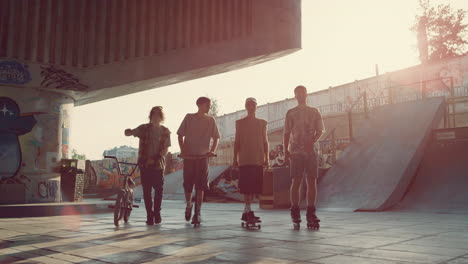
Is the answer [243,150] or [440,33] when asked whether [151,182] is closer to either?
[243,150]

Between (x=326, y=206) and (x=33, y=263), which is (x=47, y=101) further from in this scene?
(x=33, y=263)

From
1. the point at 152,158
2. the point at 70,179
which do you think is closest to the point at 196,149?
the point at 152,158

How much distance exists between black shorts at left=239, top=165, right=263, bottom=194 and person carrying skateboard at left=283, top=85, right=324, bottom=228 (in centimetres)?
47

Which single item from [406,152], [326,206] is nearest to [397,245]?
[326,206]

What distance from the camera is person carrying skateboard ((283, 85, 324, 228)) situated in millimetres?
5699

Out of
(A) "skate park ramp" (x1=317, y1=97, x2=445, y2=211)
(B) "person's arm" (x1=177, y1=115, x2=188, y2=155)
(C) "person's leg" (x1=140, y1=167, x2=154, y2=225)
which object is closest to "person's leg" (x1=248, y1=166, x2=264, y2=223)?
(B) "person's arm" (x1=177, y1=115, x2=188, y2=155)

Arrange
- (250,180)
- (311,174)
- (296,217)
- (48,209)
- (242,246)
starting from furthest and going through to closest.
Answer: (48,209)
(250,180)
(311,174)
(296,217)
(242,246)

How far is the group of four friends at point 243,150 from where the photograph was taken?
5.73 meters

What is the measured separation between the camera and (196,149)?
6219 mm

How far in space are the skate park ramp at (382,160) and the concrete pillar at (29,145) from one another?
20.9 ft

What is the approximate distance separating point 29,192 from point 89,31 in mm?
4060

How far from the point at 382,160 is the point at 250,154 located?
629 centimetres

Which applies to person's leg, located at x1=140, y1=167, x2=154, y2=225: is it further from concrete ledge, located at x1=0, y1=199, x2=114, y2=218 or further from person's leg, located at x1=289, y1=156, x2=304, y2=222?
person's leg, located at x1=289, y1=156, x2=304, y2=222

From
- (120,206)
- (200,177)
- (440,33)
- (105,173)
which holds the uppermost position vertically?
(440,33)
